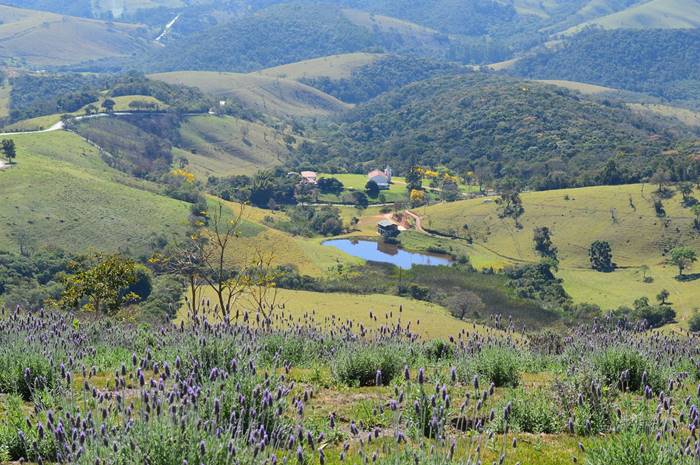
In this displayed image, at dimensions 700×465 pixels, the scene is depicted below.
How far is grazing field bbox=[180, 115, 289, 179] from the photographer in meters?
149

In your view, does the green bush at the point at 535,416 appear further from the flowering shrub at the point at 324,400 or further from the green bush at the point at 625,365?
the green bush at the point at 625,365

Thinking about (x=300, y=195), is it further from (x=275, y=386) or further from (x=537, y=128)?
(x=275, y=386)

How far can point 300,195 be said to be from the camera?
403 feet

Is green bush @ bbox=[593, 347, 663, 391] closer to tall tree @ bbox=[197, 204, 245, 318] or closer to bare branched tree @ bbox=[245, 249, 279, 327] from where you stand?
bare branched tree @ bbox=[245, 249, 279, 327]

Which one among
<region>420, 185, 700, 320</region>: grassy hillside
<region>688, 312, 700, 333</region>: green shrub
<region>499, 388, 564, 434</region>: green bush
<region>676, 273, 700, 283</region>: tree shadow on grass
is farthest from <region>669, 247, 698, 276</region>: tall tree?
<region>499, 388, 564, 434</region>: green bush

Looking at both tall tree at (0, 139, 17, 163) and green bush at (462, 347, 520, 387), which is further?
tall tree at (0, 139, 17, 163)

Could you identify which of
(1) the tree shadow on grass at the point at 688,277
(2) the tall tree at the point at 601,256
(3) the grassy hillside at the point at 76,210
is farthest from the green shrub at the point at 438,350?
(2) the tall tree at the point at 601,256

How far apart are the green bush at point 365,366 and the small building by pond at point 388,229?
8630 cm

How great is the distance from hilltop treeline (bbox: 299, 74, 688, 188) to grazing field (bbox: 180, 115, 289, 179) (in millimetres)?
8867

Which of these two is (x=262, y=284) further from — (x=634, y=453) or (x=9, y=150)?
(x=9, y=150)

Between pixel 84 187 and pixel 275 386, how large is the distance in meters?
83.7

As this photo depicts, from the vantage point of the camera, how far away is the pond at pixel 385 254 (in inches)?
3423

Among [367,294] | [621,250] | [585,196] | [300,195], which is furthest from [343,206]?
[367,294]

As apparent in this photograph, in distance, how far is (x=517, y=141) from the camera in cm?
15938
